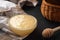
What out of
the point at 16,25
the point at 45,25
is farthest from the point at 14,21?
the point at 45,25

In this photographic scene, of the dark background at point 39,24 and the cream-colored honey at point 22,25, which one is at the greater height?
the cream-colored honey at point 22,25

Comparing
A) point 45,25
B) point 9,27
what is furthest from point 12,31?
point 45,25

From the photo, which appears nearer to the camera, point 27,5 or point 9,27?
point 9,27

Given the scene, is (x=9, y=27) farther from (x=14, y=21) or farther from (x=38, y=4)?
(x=38, y=4)

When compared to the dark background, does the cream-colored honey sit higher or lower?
higher

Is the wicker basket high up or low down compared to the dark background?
up

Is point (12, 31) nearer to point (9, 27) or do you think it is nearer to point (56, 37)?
point (9, 27)

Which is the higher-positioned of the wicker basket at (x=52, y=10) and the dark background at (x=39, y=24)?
the wicker basket at (x=52, y=10)
